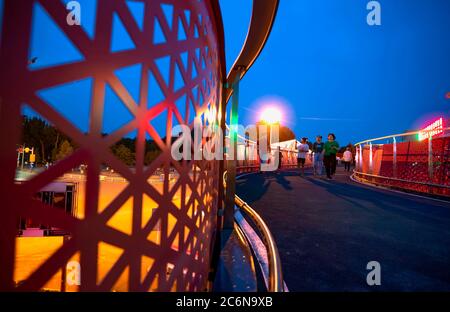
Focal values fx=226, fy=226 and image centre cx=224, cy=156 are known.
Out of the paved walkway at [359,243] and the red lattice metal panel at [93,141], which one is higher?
the red lattice metal panel at [93,141]

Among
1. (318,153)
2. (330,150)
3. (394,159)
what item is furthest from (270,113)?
(394,159)

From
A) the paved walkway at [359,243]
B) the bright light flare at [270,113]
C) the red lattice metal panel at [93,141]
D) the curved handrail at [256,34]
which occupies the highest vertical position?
the bright light flare at [270,113]

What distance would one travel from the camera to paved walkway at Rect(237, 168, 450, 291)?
2.23 meters

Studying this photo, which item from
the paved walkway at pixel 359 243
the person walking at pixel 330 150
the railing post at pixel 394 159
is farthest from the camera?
the person walking at pixel 330 150

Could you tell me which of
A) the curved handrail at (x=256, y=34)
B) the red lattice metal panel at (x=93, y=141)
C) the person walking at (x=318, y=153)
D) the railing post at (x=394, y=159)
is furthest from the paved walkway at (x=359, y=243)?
the person walking at (x=318, y=153)

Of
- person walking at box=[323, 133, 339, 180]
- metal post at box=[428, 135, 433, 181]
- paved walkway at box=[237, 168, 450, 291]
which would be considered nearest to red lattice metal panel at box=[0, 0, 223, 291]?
paved walkway at box=[237, 168, 450, 291]

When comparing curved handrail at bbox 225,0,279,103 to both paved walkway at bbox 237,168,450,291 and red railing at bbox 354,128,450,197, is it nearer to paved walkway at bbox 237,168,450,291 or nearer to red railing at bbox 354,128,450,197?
paved walkway at bbox 237,168,450,291

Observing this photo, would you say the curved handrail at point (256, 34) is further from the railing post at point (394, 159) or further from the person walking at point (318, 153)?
the person walking at point (318, 153)

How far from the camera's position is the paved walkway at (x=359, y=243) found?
2.23 meters

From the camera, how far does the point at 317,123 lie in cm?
15650

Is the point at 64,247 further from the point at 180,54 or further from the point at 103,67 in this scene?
the point at 180,54

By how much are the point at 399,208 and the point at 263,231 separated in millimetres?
4233

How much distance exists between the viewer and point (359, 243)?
10.3 ft

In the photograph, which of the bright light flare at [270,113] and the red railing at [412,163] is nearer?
the red railing at [412,163]
